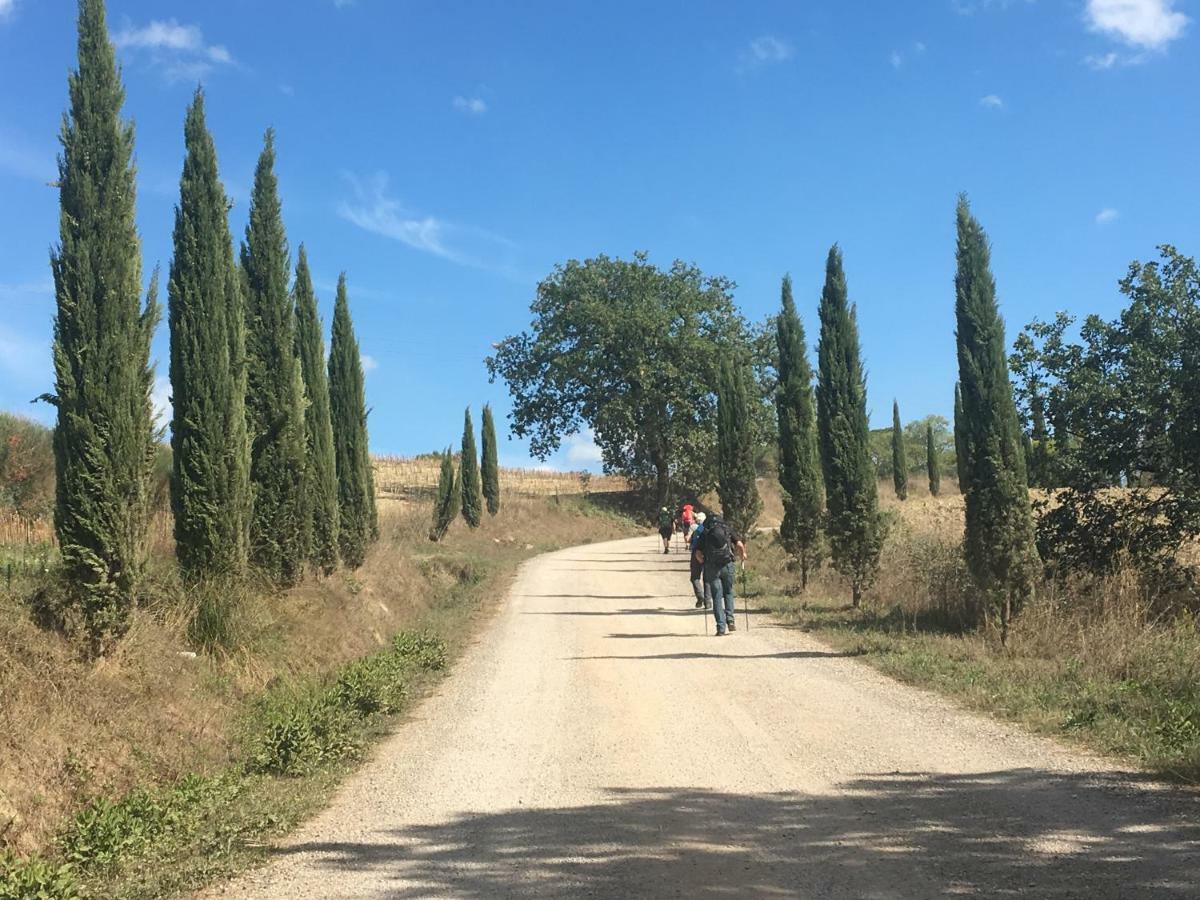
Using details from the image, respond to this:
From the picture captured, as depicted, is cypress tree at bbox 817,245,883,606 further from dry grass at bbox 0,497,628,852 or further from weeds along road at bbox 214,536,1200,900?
dry grass at bbox 0,497,628,852

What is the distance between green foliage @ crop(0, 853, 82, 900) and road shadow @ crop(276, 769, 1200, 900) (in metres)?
1.05

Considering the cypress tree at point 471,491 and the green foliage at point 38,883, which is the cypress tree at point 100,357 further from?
the cypress tree at point 471,491

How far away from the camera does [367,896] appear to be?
14.5 feet

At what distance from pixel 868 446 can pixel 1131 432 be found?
15.2ft

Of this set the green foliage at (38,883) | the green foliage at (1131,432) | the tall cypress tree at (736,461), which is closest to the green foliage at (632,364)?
the tall cypress tree at (736,461)

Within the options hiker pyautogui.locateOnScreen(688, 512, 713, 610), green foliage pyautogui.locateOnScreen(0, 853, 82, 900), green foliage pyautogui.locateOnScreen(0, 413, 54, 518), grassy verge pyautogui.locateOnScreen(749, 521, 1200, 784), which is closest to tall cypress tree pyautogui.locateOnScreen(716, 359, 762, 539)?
hiker pyautogui.locateOnScreen(688, 512, 713, 610)

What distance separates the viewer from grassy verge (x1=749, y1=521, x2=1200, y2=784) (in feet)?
23.4

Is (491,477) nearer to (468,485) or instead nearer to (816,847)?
(468,485)

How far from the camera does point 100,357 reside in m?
8.77

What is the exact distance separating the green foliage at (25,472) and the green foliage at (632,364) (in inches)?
1245

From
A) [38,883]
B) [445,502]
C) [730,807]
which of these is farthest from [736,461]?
[38,883]

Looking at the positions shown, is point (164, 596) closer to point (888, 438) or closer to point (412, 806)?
point (412, 806)

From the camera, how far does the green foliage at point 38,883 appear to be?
4309 millimetres

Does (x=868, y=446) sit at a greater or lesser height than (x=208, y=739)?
greater
